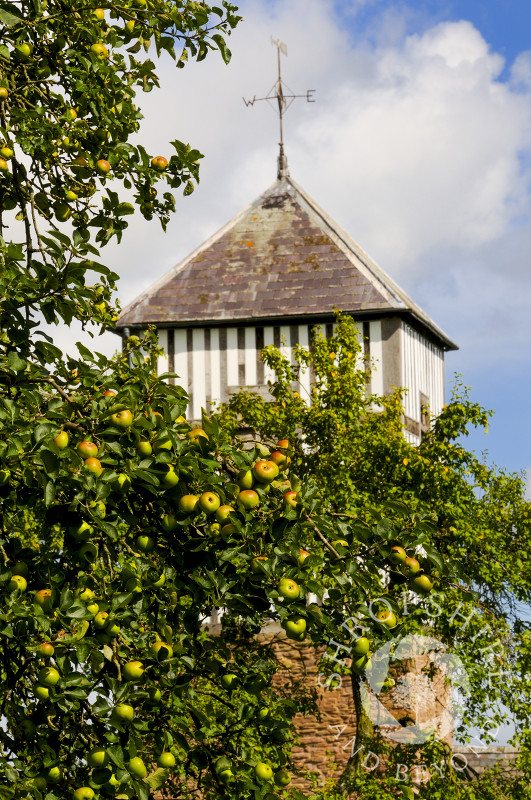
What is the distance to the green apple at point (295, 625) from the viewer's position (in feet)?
10.8

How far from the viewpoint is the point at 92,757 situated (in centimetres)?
326

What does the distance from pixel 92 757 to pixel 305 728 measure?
1273 centimetres

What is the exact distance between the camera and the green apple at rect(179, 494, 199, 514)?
11.1ft

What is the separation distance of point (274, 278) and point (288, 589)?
1395cm

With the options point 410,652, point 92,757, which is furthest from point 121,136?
point 410,652

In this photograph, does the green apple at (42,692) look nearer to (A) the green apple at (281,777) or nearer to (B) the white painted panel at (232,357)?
(A) the green apple at (281,777)

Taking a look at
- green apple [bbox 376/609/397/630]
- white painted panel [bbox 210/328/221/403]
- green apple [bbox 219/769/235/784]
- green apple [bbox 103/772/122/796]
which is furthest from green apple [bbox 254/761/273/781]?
white painted panel [bbox 210/328/221/403]

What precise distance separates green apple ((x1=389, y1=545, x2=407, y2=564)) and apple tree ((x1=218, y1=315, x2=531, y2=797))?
20.3ft

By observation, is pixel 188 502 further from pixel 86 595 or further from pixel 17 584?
pixel 17 584

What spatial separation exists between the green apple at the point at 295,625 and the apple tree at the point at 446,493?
632 centimetres

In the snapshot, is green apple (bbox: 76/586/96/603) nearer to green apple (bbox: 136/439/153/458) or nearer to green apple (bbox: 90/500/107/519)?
green apple (bbox: 90/500/107/519)

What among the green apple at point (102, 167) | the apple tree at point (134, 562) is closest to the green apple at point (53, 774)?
the apple tree at point (134, 562)

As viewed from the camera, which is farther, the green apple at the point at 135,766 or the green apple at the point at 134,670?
the green apple at the point at 134,670

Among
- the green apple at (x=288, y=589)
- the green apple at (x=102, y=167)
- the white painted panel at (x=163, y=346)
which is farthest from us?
the white painted panel at (x=163, y=346)
